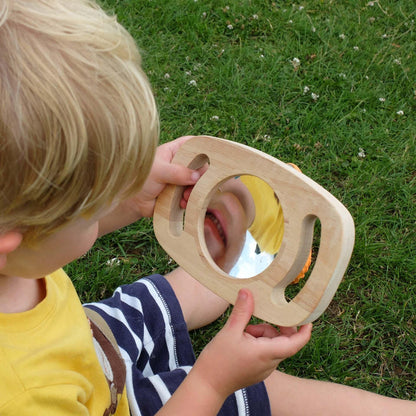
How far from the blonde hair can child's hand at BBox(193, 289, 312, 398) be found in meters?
0.42

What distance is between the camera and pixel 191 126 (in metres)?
2.30

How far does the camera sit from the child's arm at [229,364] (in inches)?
43.3

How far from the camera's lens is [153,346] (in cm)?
146

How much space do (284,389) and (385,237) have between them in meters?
0.80

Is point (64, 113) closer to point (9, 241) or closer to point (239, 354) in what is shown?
point (9, 241)

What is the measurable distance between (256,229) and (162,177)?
0.25 metres

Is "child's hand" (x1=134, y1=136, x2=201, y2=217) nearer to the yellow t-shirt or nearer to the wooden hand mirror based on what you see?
the wooden hand mirror

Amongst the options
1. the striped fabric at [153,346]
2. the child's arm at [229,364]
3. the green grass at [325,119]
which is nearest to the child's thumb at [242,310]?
the child's arm at [229,364]

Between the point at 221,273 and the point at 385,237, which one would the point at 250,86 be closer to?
the point at 385,237

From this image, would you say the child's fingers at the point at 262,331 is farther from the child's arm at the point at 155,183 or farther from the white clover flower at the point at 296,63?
the white clover flower at the point at 296,63

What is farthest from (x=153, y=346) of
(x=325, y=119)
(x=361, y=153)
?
(x=325, y=119)

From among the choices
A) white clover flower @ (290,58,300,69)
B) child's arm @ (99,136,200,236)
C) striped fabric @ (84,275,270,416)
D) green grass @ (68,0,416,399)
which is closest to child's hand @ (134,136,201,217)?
child's arm @ (99,136,200,236)

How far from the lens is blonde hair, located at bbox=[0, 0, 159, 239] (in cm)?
69

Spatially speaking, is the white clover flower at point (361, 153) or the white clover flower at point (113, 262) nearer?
the white clover flower at point (113, 262)
